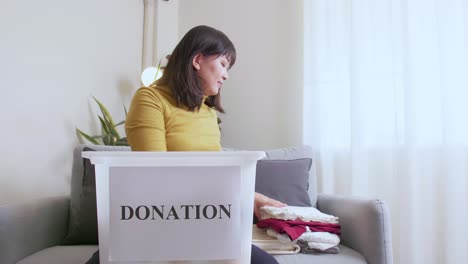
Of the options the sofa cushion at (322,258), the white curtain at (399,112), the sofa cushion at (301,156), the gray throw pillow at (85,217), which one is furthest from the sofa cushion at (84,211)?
the white curtain at (399,112)

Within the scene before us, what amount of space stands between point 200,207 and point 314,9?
179 centimetres

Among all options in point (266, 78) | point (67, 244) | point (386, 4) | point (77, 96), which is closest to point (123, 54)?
point (77, 96)

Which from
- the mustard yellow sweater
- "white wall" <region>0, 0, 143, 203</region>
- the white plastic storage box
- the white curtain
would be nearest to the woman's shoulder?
the mustard yellow sweater

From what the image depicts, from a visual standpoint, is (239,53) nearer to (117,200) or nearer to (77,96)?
(77,96)

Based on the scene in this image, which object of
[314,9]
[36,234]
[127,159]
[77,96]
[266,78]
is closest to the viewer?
[127,159]

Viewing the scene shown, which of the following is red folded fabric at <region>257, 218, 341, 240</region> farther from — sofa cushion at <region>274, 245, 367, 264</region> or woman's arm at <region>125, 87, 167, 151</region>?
woman's arm at <region>125, 87, 167, 151</region>

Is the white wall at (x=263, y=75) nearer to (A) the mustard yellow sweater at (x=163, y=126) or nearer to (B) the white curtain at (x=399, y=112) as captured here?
(B) the white curtain at (x=399, y=112)

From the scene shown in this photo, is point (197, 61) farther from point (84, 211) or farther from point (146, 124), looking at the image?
point (84, 211)

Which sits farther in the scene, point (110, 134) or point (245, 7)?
point (245, 7)

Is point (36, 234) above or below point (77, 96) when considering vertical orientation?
below

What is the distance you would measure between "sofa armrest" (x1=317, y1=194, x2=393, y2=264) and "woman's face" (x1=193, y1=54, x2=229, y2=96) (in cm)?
65

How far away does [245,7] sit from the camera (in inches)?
95.0

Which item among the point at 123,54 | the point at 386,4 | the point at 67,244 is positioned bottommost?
the point at 67,244

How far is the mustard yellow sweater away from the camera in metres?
0.94
